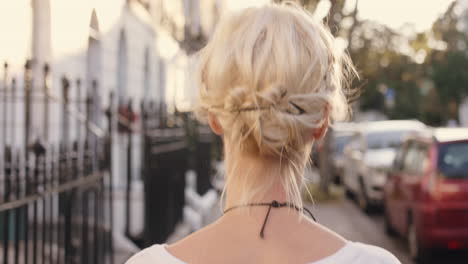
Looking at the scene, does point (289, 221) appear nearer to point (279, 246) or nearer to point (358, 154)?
point (279, 246)

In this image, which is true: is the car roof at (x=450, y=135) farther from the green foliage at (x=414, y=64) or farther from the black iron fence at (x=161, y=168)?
the black iron fence at (x=161, y=168)

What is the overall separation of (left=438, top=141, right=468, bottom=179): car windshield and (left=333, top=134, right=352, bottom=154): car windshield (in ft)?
49.8

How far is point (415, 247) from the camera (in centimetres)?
852

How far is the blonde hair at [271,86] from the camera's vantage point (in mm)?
1449

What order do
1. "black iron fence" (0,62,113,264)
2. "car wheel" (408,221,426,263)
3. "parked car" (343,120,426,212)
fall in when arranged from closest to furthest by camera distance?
"black iron fence" (0,62,113,264) → "car wheel" (408,221,426,263) → "parked car" (343,120,426,212)

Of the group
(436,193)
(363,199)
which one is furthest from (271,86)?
(363,199)

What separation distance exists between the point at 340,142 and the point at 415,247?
1634 centimetres

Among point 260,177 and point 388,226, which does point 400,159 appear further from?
point 260,177

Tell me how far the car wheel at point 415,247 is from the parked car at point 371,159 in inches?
161

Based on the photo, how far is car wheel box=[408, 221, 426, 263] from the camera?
27.0 ft

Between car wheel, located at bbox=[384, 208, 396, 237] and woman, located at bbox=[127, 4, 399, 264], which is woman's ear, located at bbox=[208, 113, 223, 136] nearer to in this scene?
woman, located at bbox=[127, 4, 399, 264]

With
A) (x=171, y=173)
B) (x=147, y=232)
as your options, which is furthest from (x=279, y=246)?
(x=171, y=173)

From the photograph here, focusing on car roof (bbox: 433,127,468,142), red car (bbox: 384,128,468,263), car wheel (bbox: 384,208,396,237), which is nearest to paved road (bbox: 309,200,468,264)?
car wheel (bbox: 384,208,396,237)

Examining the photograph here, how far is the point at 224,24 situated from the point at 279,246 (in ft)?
1.47
